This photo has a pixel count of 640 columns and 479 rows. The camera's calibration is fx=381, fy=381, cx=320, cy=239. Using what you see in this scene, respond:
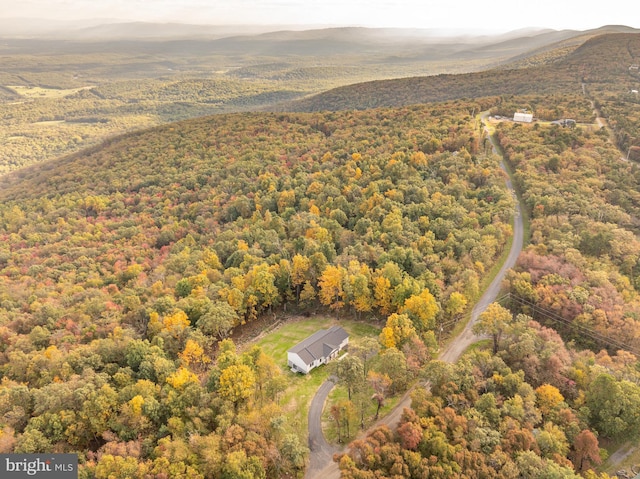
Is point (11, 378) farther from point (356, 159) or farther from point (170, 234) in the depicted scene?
point (356, 159)

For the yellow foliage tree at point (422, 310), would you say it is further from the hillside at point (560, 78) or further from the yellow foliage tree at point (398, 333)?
the hillside at point (560, 78)

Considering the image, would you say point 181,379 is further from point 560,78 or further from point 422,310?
point 560,78

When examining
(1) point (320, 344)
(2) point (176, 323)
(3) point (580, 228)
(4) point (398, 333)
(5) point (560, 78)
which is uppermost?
(5) point (560, 78)

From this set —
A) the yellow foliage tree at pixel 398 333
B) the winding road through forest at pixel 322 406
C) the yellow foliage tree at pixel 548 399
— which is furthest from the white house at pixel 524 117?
the yellow foliage tree at pixel 548 399

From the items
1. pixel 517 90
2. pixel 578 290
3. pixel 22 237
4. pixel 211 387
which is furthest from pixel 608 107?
pixel 22 237

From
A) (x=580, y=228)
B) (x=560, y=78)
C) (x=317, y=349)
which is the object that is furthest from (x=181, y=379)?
(x=560, y=78)

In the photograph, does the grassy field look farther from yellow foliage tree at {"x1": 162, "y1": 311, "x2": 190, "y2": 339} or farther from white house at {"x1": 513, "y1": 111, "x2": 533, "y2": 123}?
white house at {"x1": 513, "y1": 111, "x2": 533, "y2": 123}
